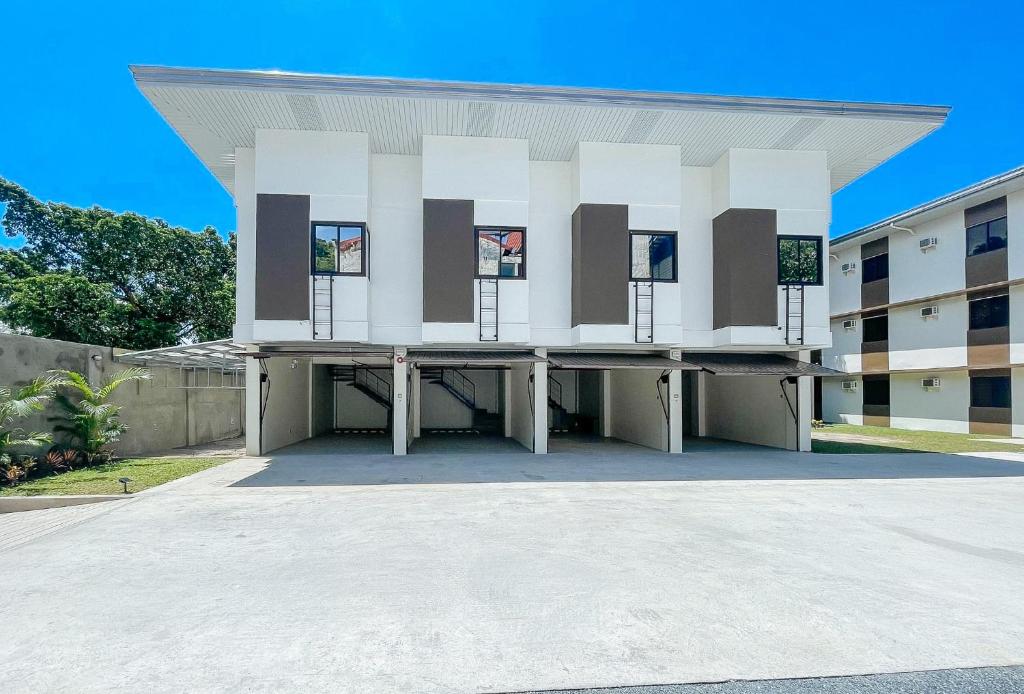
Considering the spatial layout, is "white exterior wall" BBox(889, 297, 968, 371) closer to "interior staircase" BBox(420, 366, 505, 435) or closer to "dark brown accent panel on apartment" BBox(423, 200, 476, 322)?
"interior staircase" BBox(420, 366, 505, 435)

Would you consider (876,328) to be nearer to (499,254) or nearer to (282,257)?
→ (499,254)

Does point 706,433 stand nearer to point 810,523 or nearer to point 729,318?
point 729,318

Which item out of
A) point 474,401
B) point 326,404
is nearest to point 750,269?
point 474,401

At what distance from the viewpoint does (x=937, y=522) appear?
6.86 meters

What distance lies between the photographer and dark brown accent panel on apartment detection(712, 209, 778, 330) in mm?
12617

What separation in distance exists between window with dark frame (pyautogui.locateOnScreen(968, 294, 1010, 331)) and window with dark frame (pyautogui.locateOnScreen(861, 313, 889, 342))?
3524 millimetres

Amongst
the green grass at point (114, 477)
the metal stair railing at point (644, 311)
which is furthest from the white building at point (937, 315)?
the green grass at point (114, 477)

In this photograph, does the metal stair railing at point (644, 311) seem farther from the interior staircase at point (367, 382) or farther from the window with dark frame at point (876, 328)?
the window with dark frame at point (876, 328)

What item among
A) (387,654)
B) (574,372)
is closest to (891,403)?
(574,372)

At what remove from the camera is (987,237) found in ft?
61.4

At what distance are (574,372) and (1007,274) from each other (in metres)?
15.8

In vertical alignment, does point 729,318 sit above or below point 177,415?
above

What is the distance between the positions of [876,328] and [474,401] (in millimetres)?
18852

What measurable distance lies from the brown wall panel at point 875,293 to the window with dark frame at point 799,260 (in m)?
13.1
